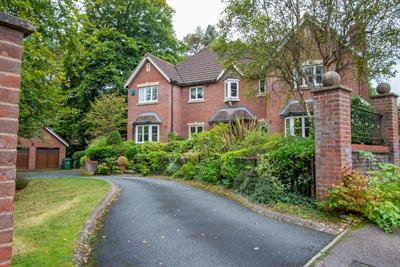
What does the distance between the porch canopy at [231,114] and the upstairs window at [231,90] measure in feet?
2.82

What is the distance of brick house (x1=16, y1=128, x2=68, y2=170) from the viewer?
90.2 feet

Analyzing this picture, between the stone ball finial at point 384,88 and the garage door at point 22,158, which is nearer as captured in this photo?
the stone ball finial at point 384,88

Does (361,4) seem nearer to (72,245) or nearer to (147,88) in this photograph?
(72,245)

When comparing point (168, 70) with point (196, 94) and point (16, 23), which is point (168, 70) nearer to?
point (196, 94)

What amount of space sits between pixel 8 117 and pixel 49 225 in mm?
4746

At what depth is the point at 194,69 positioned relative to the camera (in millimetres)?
24109

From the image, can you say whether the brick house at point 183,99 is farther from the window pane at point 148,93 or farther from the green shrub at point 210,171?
the green shrub at point 210,171

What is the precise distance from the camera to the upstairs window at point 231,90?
68.2ft

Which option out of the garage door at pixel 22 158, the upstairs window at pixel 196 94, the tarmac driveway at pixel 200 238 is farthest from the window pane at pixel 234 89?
the garage door at pixel 22 158

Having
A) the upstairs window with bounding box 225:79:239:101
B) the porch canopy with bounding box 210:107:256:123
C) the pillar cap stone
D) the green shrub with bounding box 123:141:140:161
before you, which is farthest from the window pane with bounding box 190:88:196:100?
the pillar cap stone

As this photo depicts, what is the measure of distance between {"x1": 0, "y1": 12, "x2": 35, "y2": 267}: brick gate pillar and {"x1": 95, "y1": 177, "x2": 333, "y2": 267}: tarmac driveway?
2.42 m

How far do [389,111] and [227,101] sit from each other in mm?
13649

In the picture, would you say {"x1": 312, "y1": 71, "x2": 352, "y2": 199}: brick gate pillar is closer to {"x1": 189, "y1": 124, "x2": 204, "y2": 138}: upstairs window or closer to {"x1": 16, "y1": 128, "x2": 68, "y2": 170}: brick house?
{"x1": 189, "y1": 124, "x2": 204, "y2": 138}: upstairs window

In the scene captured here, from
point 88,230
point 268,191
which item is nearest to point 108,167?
point 88,230
